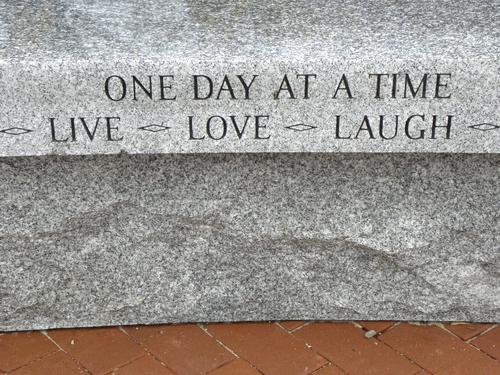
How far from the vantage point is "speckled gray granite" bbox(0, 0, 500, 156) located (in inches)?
80.3

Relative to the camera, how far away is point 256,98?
6.79 feet

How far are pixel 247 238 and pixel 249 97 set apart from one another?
1.64ft

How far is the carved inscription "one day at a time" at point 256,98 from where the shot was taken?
2049mm

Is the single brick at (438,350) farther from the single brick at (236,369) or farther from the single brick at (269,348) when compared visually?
the single brick at (236,369)

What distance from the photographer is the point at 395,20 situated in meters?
2.44

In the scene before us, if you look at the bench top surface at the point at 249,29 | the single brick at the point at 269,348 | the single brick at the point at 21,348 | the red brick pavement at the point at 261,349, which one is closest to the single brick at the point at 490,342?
the red brick pavement at the point at 261,349

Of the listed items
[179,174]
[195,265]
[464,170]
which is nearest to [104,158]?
[179,174]

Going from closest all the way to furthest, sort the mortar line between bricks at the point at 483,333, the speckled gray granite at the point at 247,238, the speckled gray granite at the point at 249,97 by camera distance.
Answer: the speckled gray granite at the point at 249,97, the speckled gray granite at the point at 247,238, the mortar line between bricks at the point at 483,333

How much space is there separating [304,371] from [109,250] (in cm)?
67

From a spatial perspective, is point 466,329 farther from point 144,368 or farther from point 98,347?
point 98,347

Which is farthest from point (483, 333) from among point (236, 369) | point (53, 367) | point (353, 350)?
point (53, 367)

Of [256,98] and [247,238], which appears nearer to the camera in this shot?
[256,98]

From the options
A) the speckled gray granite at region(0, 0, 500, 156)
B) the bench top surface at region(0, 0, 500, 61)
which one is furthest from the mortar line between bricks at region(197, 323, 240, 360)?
the bench top surface at region(0, 0, 500, 61)

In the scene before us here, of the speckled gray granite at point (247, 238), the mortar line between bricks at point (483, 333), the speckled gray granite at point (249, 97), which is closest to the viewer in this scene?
the speckled gray granite at point (249, 97)
